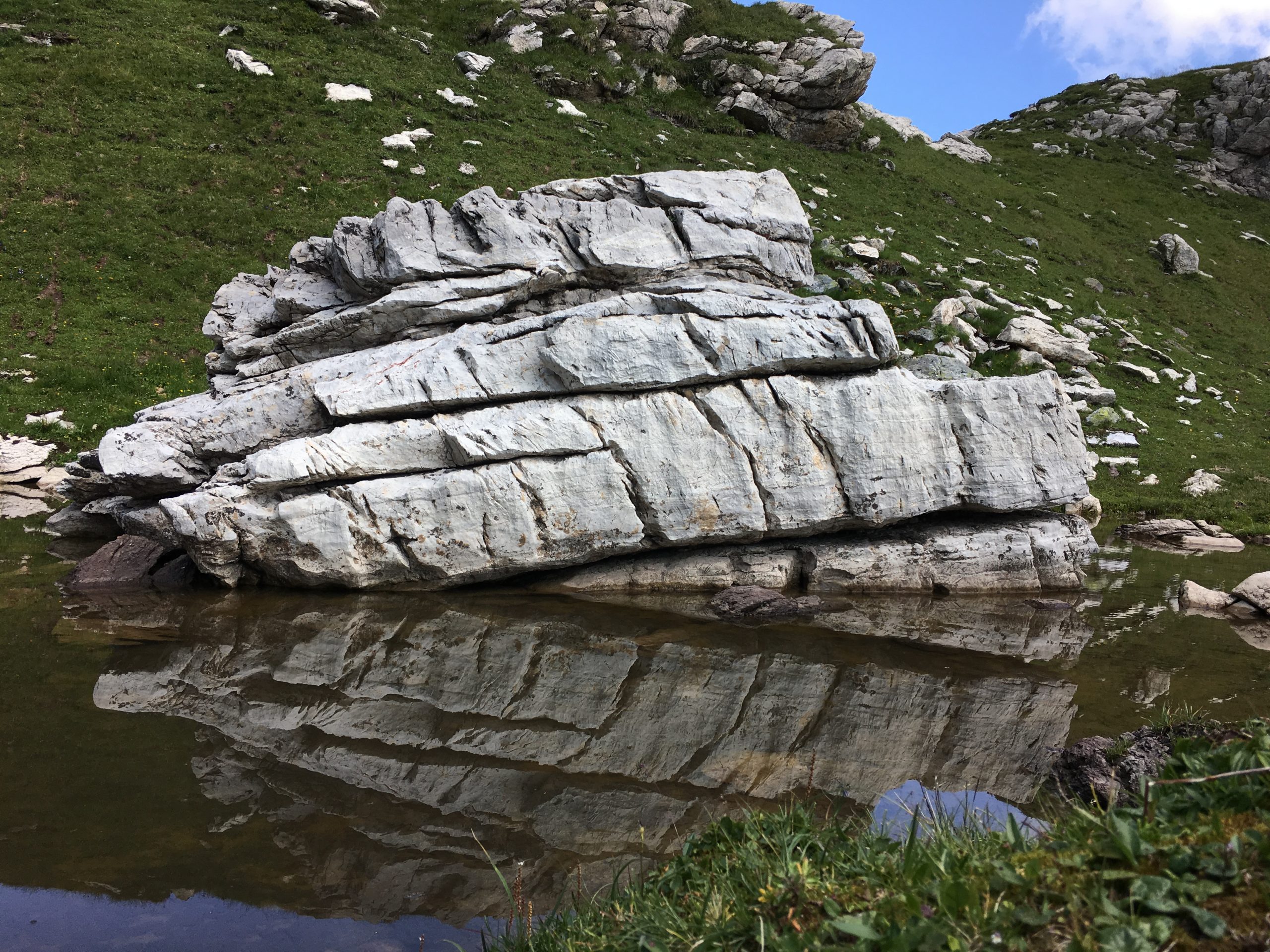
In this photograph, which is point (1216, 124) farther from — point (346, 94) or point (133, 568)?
point (133, 568)

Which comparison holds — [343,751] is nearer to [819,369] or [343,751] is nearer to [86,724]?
[86,724]

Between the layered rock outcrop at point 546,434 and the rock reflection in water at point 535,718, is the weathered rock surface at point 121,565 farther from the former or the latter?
the rock reflection in water at point 535,718

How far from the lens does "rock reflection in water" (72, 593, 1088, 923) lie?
6.90 m

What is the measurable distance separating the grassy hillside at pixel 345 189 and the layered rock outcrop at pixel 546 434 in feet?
34.8

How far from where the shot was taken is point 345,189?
1439 inches

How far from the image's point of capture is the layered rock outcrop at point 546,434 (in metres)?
15.5

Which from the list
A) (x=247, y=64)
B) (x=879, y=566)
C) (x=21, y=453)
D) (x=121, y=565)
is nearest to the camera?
(x=121, y=565)

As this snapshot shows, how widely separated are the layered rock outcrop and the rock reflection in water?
5.42 ft

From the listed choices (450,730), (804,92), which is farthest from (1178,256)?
(450,730)

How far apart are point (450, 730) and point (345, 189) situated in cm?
3472

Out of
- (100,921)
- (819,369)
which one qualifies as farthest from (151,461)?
(819,369)

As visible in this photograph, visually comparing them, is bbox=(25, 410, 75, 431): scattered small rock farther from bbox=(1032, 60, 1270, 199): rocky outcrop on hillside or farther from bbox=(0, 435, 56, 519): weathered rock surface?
bbox=(1032, 60, 1270, 199): rocky outcrop on hillside

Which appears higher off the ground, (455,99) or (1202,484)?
(455,99)

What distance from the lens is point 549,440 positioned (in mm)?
15977
